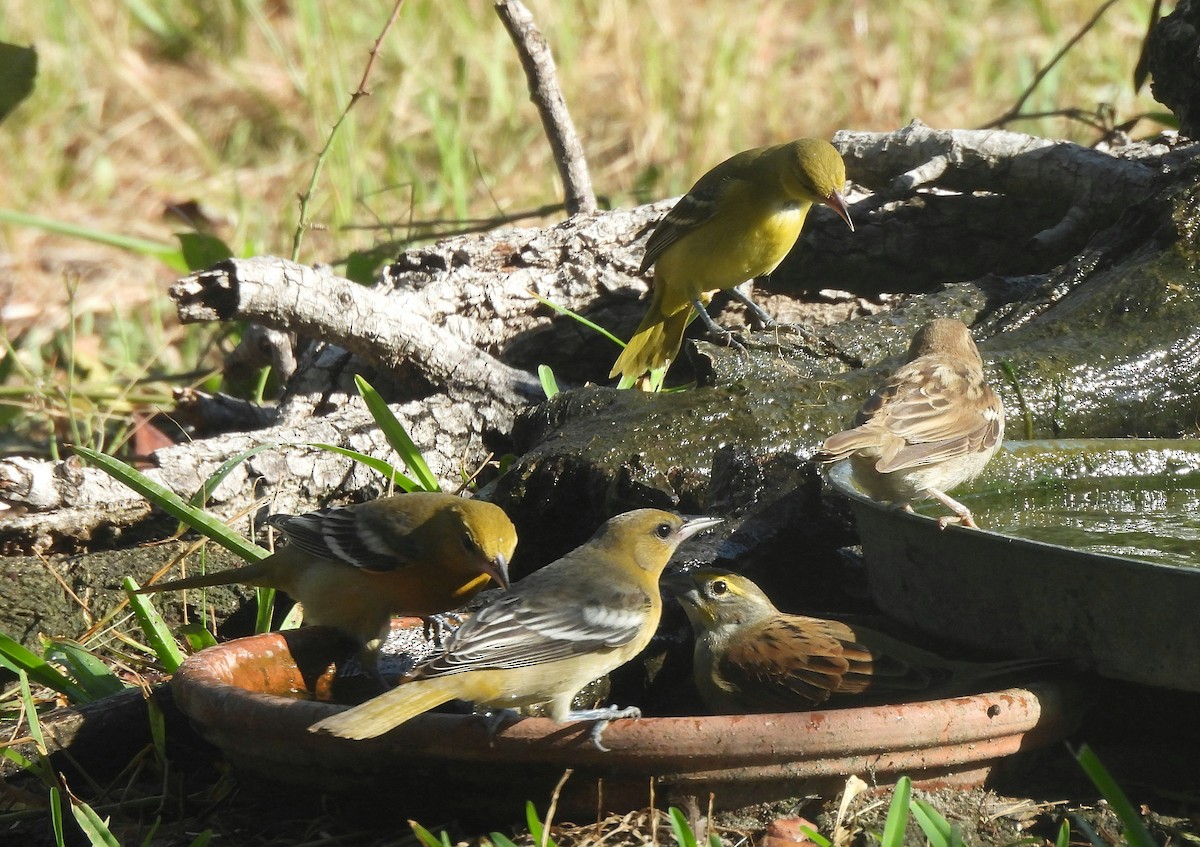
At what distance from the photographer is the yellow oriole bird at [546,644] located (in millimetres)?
3102

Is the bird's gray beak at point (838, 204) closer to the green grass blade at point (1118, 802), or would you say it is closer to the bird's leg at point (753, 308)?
the bird's leg at point (753, 308)

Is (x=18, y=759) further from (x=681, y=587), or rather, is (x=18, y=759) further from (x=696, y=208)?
(x=696, y=208)

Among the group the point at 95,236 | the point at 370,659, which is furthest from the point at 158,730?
the point at 95,236

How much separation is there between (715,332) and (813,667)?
8.55 feet

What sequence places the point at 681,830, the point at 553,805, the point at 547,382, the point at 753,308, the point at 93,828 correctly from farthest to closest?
the point at 753,308 < the point at 547,382 < the point at 93,828 < the point at 553,805 < the point at 681,830

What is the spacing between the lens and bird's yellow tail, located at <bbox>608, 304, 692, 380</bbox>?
606cm

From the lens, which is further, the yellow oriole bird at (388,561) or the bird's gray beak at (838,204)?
the bird's gray beak at (838,204)

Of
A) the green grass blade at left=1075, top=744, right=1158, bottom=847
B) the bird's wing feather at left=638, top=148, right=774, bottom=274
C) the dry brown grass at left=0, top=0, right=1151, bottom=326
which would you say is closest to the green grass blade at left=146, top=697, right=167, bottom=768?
the green grass blade at left=1075, top=744, right=1158, bottom=847

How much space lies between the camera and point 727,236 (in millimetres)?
6438

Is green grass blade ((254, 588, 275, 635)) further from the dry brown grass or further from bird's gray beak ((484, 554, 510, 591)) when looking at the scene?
the dry brown grass

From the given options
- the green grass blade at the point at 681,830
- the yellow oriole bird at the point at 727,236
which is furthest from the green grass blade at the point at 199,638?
the yellow oriole bird at the point at 727,236

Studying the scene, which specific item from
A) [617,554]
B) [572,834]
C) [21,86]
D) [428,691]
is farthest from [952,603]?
[21,86]

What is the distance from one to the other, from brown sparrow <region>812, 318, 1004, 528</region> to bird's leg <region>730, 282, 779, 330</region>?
64.5 inches

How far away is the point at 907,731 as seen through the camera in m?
3.06
